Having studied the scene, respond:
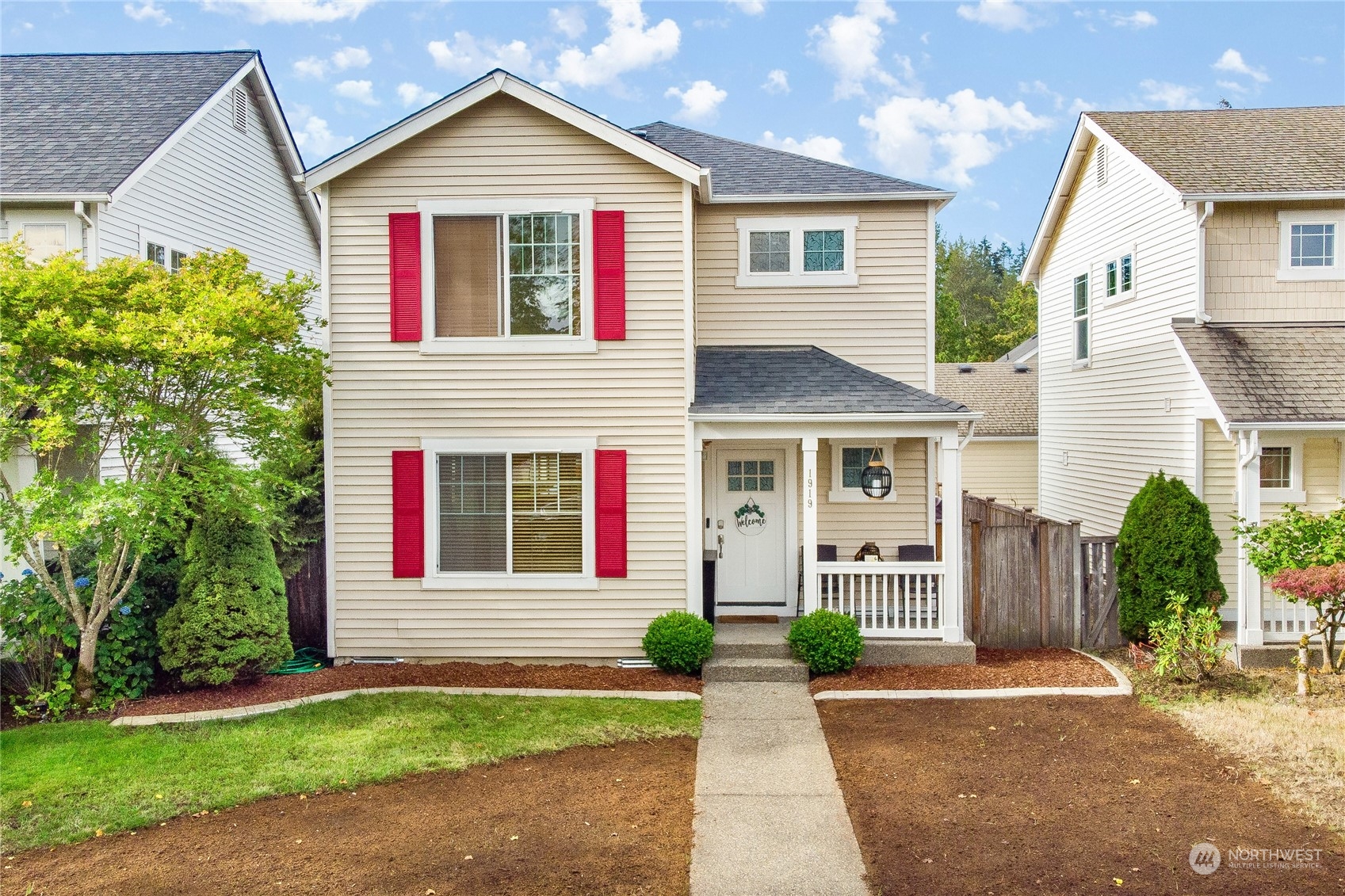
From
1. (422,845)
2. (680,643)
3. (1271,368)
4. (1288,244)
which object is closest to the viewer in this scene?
(422,845)

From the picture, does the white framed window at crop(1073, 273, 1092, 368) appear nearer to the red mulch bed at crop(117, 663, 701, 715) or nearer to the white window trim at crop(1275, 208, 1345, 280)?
the white window trim at crop(1275, 208, 1345, 280)

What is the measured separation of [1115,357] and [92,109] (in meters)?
17.0

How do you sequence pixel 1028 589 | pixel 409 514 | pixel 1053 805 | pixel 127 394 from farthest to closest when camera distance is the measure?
pixel 1028 589 < pixel 409 514 < pixel 127 394 < pixel 1053 805

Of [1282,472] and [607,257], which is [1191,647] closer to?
[1282,472]

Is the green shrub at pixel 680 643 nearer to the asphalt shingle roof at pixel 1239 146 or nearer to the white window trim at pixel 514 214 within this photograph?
the white window trim at pixel 514 214

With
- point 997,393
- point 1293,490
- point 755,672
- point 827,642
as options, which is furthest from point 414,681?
point 997,393

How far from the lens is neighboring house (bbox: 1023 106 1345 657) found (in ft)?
35.6

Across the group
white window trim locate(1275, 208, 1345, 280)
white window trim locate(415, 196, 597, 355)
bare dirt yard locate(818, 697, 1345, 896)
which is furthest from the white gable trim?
white window trim locate(1275, 208, 1345, 280)

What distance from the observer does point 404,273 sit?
32.7ft

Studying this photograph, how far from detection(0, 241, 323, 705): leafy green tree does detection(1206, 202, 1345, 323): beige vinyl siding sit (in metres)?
11.6

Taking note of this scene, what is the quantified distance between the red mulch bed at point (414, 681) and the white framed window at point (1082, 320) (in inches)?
407

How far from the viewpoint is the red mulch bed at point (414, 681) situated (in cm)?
872

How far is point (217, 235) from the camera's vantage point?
1619 cm

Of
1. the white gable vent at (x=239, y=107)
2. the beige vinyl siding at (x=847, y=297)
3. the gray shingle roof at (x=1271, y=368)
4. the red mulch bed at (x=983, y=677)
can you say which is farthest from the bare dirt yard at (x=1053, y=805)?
the white gable vent at (x=239, y=107)
